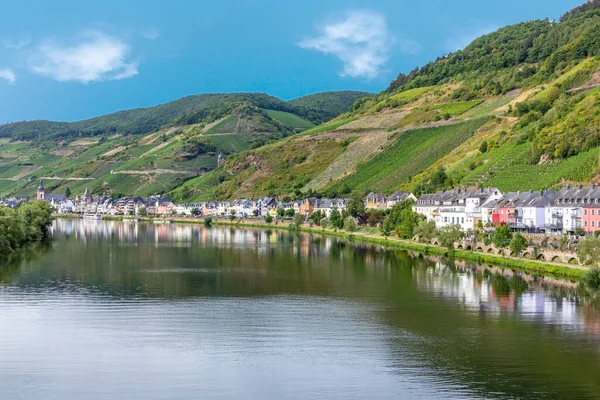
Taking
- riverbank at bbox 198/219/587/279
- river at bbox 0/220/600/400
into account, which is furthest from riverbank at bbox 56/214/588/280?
river at bbox 0/220/600/400

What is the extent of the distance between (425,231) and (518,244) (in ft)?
61.0

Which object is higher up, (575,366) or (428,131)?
(428,131)

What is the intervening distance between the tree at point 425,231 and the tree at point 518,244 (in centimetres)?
1591

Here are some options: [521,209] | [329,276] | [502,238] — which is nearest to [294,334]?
[329,276]

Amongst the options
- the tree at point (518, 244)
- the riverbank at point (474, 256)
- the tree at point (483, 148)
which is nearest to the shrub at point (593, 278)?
the riverbank at point (474, 256)

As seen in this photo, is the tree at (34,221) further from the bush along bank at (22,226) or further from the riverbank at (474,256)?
the riverbank at (474,256)

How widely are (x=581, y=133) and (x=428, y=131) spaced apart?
57685 millimetres

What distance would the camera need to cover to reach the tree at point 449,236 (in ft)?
215

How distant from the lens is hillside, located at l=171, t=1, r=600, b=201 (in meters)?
90.2

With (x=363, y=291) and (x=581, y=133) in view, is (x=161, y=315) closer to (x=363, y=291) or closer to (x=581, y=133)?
(x=363, y=291)

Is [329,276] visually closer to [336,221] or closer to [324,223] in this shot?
[336,221]

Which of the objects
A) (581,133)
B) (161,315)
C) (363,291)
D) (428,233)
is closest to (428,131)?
(581,133)

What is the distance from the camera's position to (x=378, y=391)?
80.9ft

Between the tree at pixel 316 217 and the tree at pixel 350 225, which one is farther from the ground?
the tree at pixel 316 217
